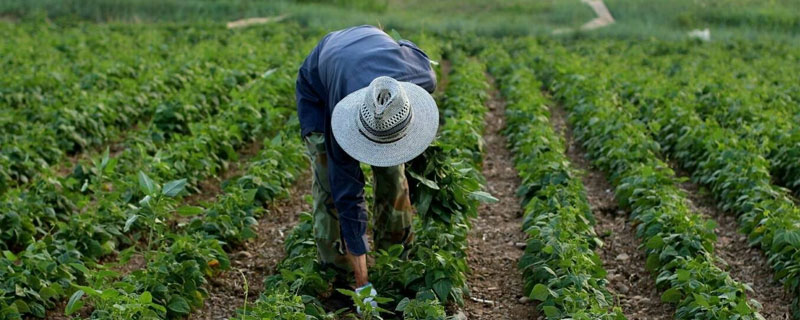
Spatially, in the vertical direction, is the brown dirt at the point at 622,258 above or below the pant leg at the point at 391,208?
below

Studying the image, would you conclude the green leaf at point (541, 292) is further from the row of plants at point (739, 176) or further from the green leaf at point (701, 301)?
the row of plants at point (739, 176)

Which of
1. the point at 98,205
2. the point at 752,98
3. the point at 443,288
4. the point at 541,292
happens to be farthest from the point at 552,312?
the point at 752,98

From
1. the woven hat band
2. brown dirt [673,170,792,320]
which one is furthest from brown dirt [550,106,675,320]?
the woven hat band

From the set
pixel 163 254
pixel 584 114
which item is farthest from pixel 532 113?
pixel 163 254

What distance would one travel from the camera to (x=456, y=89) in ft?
33.2

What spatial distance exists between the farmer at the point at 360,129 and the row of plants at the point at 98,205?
0.87 metres

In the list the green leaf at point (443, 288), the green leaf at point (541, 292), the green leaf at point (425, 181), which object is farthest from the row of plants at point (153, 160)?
the green leaf at point (541, 292)

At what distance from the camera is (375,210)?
4.79 metres

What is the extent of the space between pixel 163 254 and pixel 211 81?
544 cm

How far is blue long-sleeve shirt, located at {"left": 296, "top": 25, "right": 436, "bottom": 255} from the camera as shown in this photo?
13.6 ft

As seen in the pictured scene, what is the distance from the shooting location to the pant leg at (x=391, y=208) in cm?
459

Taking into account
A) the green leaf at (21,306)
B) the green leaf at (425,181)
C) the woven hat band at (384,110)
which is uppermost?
the woven hat band at (384,110)

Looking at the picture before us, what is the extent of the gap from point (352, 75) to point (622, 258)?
2571 millimetres

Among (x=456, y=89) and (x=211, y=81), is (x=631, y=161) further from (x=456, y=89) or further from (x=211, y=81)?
(x=211, y=81)
